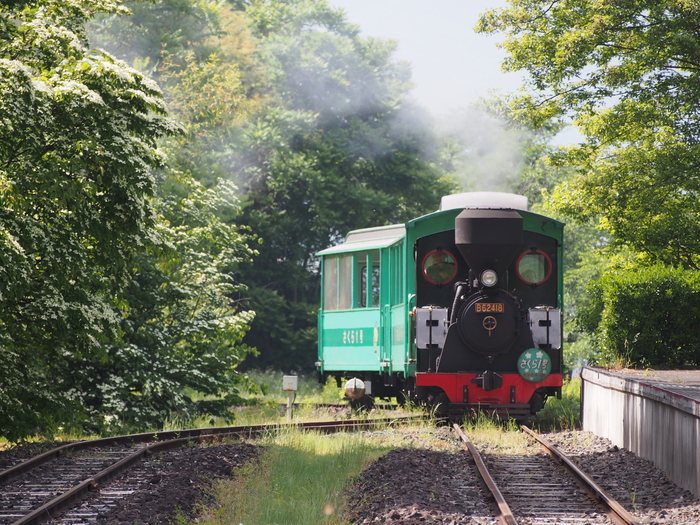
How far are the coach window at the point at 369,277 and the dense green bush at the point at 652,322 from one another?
14.0 ft

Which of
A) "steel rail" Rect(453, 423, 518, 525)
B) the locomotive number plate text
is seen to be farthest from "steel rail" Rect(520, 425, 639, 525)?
the locomotive number plate text

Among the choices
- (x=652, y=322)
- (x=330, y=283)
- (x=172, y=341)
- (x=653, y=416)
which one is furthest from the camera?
(x=330, y=283)

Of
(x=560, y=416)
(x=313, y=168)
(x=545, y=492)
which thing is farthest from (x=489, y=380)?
(x=313, y=168)

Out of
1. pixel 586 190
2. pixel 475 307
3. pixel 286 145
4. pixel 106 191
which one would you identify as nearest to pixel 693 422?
pixel 475 307

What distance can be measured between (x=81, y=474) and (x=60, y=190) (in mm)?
3059

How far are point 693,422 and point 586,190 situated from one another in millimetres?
12150

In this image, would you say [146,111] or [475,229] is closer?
[146,111]

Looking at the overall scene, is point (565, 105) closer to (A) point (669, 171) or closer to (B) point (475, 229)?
(A) point (669, 171)

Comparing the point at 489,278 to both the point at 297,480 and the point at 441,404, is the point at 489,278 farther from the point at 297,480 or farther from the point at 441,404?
the point at 297,480

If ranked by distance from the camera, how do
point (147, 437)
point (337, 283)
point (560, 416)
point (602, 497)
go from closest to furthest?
1. point (602, 497)
2. point (147, 437)
3. point (560, 416)
4. point (337, 283)

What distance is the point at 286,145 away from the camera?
112ft

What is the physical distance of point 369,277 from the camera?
15.7 meters

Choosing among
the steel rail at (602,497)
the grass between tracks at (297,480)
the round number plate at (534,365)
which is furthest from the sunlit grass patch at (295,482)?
the round number plate at (534,365)

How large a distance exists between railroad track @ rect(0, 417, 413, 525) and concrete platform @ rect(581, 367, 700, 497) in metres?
2.93
